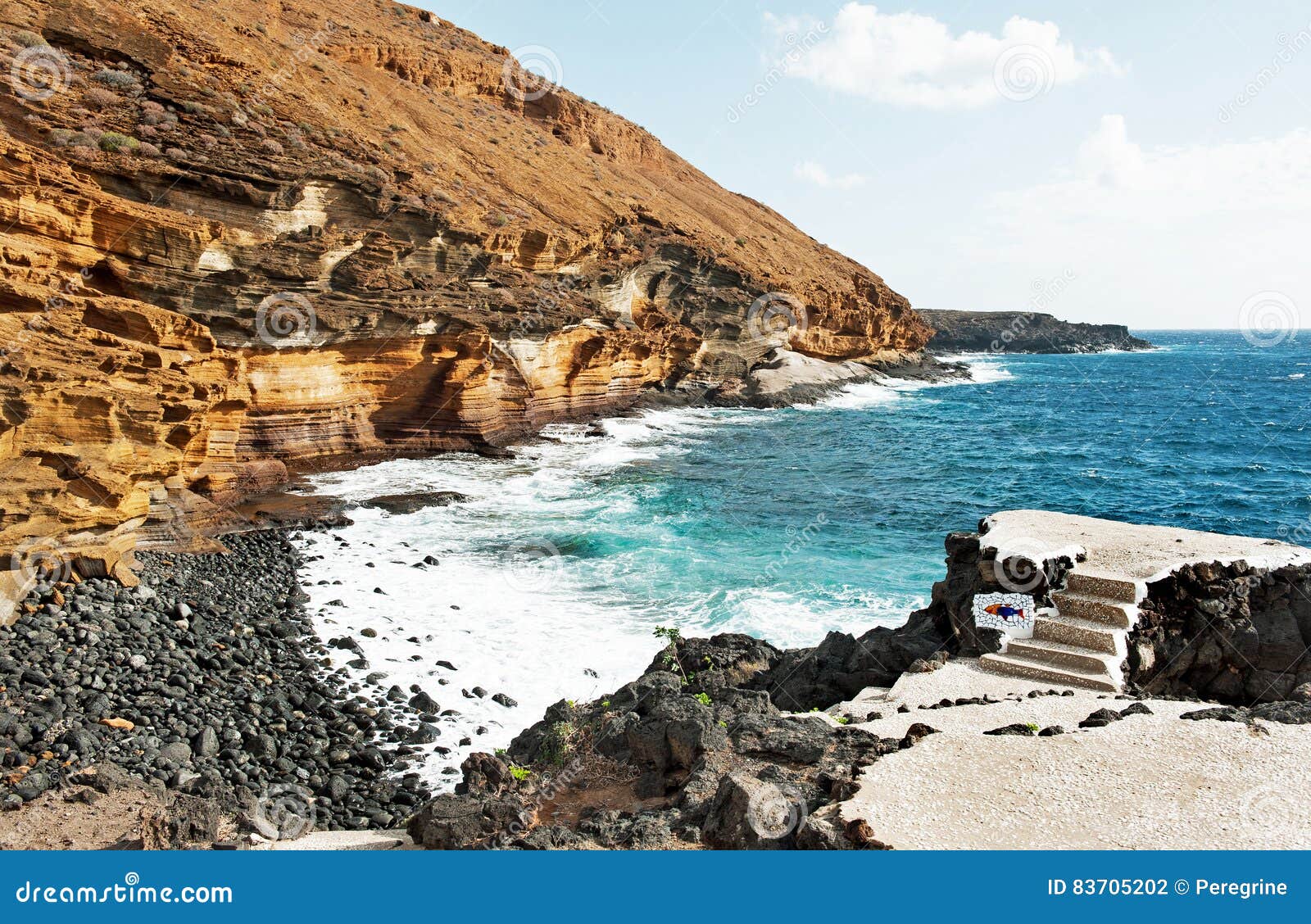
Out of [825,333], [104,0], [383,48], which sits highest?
[383,48]

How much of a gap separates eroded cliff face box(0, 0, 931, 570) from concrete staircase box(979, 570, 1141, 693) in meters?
13.9

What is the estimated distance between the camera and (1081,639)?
363 inches

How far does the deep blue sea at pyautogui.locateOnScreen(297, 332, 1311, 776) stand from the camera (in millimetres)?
14805

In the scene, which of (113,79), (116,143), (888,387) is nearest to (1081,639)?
(116,143)

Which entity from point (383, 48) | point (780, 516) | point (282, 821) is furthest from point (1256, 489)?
point (383, 48)

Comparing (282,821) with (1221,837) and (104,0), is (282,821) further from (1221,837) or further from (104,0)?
(104,0)

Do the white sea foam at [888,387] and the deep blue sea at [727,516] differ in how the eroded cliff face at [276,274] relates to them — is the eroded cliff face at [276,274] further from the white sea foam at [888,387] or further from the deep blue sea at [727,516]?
the white sea foam at [888,387]

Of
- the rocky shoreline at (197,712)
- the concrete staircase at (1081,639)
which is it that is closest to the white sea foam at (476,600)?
the rocky shoreline at (197,712)

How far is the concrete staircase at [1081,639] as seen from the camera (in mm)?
8773

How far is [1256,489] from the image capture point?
29.0 meters

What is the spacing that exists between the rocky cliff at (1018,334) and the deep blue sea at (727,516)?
267 feet

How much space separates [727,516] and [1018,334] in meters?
124

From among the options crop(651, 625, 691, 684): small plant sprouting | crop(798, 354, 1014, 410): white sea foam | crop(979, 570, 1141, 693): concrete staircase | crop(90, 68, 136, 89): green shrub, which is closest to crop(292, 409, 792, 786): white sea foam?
crop(651, 625, 691, 684): small plant sprouting

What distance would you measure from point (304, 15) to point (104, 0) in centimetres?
2629
